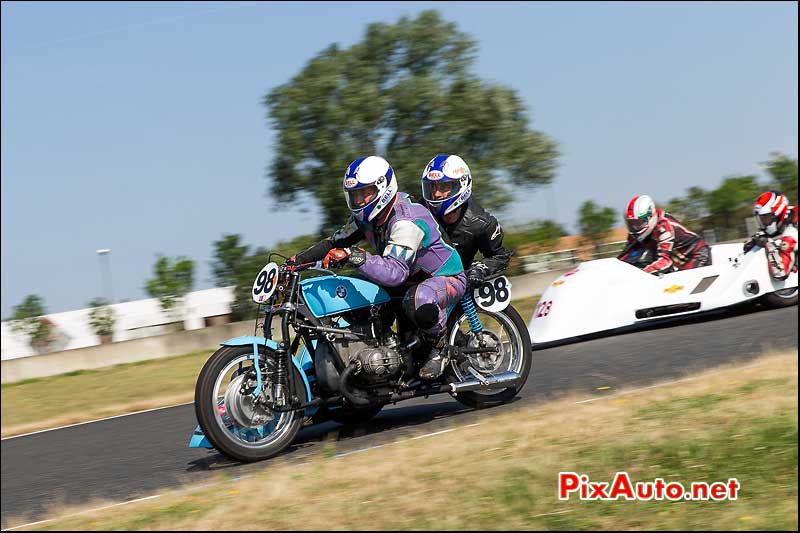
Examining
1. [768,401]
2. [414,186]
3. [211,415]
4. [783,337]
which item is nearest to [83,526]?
[211,415]

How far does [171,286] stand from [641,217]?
1077cm

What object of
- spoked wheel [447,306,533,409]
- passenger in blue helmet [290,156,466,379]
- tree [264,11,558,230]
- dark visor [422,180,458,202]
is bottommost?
spoked wheel [447,306,533,409]

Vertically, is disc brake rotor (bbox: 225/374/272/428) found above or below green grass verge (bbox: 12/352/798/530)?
above

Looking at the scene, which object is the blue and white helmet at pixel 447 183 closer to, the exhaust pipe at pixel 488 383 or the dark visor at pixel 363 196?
the dark visor at pixel 363 196

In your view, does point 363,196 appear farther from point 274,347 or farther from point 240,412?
point 240,412

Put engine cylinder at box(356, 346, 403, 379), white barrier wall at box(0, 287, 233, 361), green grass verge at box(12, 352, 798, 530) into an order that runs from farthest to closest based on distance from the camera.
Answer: white barrier wall at box(0, 287, 233, 361)
engine cylinder at box(356, 346, 403, 379)
green grass verge at box(12, 352, 798, 530)

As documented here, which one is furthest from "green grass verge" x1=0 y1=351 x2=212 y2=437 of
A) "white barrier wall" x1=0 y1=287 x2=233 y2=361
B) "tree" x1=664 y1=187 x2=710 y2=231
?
"tree" x1=664 y1=187 x2=710 y2=231

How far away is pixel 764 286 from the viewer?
11570mm

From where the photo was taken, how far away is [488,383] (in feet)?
24.6

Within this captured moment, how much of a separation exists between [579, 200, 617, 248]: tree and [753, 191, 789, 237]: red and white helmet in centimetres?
892

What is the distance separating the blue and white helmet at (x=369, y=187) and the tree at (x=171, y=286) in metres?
12.9

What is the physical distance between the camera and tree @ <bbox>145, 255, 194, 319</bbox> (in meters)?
19.5

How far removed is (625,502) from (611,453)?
2.39ft

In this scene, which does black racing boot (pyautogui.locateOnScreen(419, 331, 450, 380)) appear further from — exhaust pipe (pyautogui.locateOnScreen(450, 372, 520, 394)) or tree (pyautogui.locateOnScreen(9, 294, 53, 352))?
tree (pyautogui.locateOnScreen(9, 294, 53, 352))
